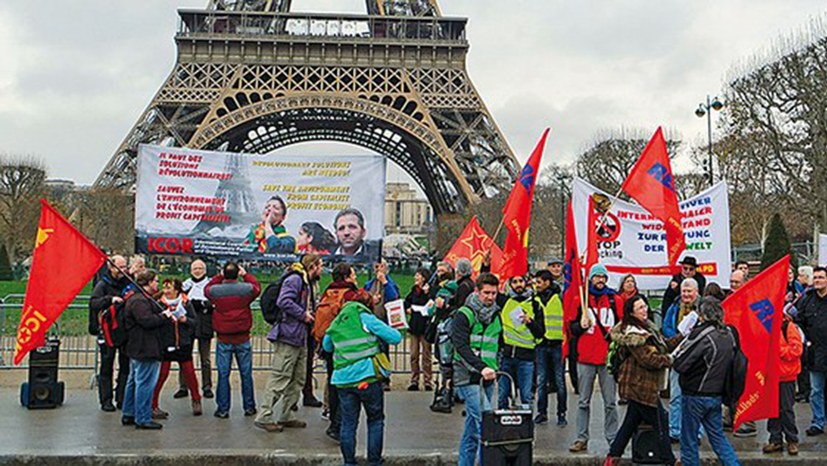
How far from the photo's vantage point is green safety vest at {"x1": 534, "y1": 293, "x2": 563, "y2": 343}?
827 cm

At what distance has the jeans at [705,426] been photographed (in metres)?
6.23

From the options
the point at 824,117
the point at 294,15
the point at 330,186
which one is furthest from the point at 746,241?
the point at 330,186

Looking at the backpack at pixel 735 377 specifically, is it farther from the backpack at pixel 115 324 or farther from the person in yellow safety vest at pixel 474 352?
the backpack at pixel 115 324

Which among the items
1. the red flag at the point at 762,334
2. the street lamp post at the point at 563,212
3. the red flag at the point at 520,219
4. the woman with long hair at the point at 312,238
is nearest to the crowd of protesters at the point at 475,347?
the red flag at the point at 520,219

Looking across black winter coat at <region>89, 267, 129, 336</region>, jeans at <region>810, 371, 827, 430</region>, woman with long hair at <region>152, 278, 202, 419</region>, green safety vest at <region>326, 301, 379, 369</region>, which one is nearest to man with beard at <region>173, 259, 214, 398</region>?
woman with long hair at <region>152, 278, 202, 419</region>

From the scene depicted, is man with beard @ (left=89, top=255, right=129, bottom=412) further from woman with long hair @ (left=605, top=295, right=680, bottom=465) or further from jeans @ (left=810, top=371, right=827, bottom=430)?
jeans @ (left=810, top=371, right=827, bottom=430)

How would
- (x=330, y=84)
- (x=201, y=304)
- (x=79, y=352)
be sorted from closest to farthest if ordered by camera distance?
(x=201, y=304) → (x=79, y=352) → (x=330, y=84)

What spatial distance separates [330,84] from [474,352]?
3411cm

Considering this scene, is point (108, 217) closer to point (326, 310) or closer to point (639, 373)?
point (326, 310)

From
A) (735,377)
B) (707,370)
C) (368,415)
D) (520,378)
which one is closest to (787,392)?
(735,377)

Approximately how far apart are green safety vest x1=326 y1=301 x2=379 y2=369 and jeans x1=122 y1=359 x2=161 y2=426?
2.60m

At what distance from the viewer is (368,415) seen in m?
6.31

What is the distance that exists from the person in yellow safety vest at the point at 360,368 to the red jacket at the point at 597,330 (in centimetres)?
192

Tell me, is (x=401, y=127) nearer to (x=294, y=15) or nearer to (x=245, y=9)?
(x=294, y=15)
